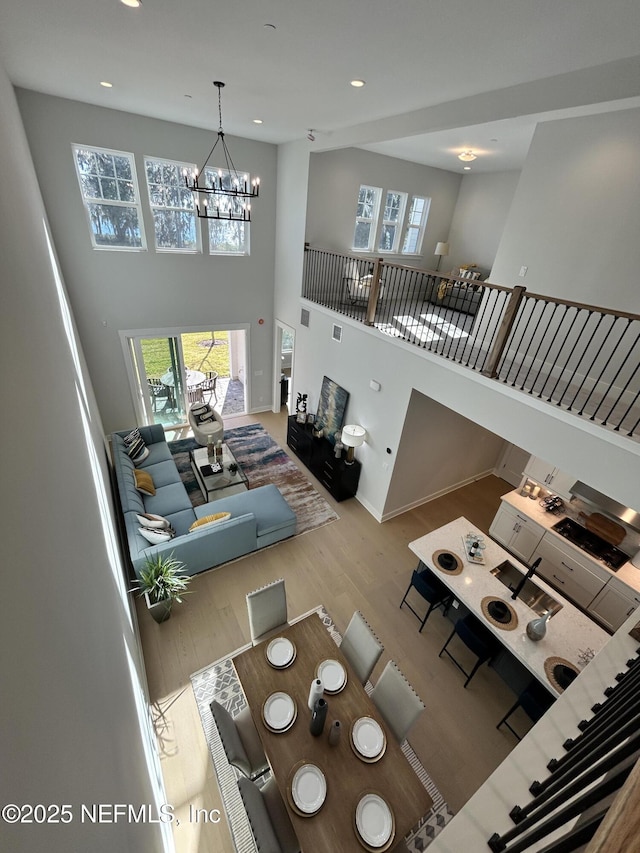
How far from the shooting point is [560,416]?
3.35m

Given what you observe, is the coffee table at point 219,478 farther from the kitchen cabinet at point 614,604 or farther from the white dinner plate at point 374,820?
the kitchen cabinet at point 614,604

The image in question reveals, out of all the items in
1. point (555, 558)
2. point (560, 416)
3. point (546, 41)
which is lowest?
point (555, 558)

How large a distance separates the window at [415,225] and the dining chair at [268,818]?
900cm

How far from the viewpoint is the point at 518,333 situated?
5215mm

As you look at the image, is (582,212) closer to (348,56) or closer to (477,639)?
(348,56)

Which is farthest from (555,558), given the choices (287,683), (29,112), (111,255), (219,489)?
(29,112)

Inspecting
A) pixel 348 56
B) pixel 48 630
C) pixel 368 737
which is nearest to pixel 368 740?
pixel 368 737

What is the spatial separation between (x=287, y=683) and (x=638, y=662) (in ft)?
7.91

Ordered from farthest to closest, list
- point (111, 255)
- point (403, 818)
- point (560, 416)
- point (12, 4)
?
1. point (111, 255)
2. point (560, 416)
3. point (12, 4)
4. point (403, 818)

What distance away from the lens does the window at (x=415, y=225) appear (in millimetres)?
7934

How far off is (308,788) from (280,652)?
0.92 meters

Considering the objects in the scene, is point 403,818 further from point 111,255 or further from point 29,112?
point 29,112

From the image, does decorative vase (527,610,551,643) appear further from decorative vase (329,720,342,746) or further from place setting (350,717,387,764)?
decorative vase (329,720,342,746)

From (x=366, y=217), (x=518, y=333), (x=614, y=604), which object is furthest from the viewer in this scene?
(x=366, y=217)
